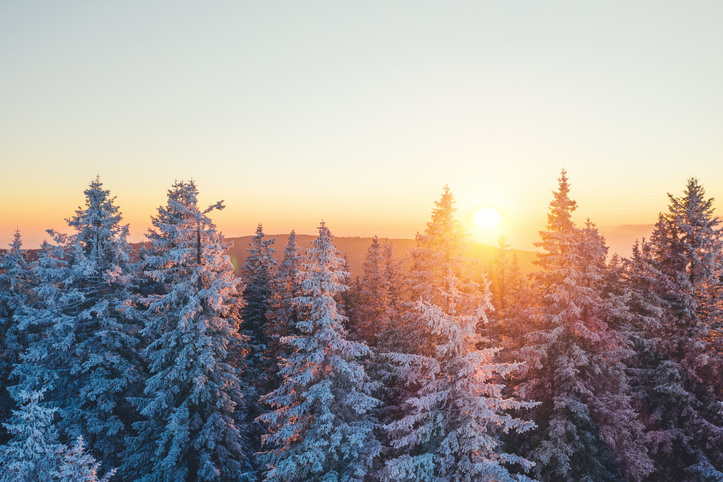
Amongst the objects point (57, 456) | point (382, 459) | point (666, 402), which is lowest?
point (382, 459)

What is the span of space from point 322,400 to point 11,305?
30.9m

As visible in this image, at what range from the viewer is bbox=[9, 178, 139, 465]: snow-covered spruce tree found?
20.3 m

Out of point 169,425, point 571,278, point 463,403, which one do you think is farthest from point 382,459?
point 571,278

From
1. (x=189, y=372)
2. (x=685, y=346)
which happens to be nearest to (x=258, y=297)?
(x=189, y=372)

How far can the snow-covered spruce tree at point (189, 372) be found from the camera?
715 inches

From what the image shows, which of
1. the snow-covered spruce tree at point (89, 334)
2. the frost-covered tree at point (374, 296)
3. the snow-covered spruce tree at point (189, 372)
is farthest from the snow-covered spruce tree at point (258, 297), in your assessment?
the snow-covered spruce tree at point (189, 372)

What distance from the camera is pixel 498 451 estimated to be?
15.8 m

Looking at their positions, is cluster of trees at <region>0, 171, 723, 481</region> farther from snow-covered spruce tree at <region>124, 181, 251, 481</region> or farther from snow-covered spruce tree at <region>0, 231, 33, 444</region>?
snow-covered spruce tree at <region>0, 231, 33, 444</region>

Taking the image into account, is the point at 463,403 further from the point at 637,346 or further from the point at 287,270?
the point at 287,270

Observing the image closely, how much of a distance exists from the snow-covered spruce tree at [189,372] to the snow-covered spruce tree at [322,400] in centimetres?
293

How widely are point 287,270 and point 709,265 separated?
31.7 metres

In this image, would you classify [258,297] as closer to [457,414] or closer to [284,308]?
[284,308]

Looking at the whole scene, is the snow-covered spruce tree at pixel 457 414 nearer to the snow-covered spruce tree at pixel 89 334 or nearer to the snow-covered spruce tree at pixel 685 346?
the snow-covered spruce tree at pixel 685 346

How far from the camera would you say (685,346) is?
20.7 m
